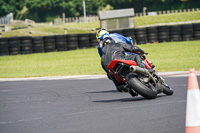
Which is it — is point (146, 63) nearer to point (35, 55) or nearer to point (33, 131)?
point (33, 131)

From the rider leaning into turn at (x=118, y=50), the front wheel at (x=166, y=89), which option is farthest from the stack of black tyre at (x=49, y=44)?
the front wheel at (x=166, y=89)

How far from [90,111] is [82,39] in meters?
19.4

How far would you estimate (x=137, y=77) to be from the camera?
26.2ft

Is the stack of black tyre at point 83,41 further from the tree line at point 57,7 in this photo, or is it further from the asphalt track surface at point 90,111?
the tree line at point 57,7

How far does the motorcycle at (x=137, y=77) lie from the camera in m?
7.83

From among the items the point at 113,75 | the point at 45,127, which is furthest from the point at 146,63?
the point at 45,127

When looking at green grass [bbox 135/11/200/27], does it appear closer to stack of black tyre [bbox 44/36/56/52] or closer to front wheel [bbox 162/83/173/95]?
stack of black tyre [bbox 44/36/56/52]

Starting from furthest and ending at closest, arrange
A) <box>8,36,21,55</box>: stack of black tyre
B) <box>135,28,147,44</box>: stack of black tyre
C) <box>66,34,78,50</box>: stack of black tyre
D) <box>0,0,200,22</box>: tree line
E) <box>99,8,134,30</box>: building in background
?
<box>0,0,200,22</box>: tree line → <box>99,8,134,30</box>: building in background → <box>135,28,147,44</box>: stack of black tyre → <box>66,34,78,50</box>: stack of black tyre → <box>8,36,21,55</box>: stack of black tyre

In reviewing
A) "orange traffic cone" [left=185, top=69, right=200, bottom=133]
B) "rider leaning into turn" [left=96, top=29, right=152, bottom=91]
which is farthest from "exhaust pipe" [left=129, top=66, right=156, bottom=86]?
"orange traffic cone" [left=185, top=69, right=200, bottom=133]

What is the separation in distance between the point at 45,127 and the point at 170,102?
2.52 m

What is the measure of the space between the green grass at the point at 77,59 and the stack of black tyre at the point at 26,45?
308 millimetres

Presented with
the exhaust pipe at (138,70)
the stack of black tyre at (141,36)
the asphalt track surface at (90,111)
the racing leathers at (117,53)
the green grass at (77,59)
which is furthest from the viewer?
the stack of black tyre at (141,36)

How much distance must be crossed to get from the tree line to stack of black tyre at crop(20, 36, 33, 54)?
66521 millimetres

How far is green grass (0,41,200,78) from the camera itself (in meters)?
19.6
